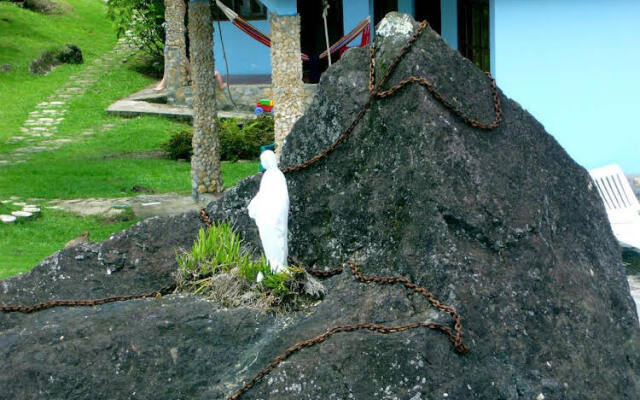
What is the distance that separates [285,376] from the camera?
460 centimetres

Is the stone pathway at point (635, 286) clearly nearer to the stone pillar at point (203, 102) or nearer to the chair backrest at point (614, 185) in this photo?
the chair backrest at point (614, 185)

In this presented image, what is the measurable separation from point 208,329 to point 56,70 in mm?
19536

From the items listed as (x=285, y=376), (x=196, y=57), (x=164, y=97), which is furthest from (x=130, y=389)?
(x=164, y=97)

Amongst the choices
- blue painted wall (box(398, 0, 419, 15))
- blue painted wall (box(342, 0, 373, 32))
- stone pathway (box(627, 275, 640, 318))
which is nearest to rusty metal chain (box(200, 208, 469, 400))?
stone pathway (box(627, 275, 640, 318))

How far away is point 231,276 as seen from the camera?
524 centimetres

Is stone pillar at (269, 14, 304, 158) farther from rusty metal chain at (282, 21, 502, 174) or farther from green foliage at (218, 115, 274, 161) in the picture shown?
rusty metal chain at (282, 21, 502, 174)

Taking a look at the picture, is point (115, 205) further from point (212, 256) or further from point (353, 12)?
point (212, 256)

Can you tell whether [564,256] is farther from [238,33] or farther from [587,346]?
[238,33]

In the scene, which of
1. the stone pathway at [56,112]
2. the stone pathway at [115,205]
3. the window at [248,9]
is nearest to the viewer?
the stone pathway at [115,205]

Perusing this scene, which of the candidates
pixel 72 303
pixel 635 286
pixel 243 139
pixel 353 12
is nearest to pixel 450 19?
pixel 353 12

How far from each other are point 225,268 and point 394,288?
1.00 metres

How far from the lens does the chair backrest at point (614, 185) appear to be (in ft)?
33.5

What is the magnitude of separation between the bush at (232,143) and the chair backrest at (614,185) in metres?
7.58

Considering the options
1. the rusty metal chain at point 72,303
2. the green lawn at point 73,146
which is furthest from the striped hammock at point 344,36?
the rusty metal chain at point 72,303
